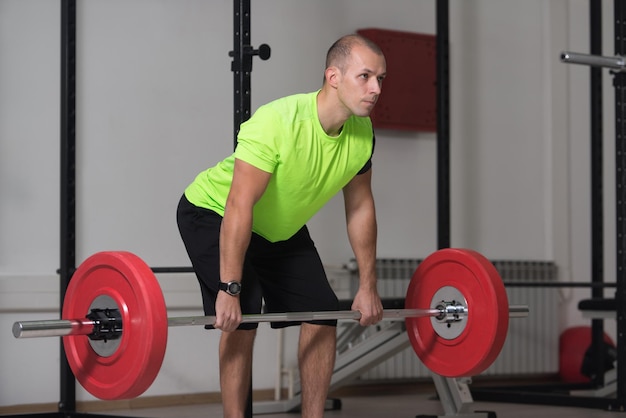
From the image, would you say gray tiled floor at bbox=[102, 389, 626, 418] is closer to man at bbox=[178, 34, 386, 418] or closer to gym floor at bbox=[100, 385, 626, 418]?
gym floor at bbox=[100, 385, 626, 418]

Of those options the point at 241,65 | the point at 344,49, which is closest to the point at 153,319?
the point at 344,49

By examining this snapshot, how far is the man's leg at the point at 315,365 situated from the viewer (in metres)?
3.02

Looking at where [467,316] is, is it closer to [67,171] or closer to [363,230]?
[363,230]


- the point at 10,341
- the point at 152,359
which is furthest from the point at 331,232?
the point at 152,359

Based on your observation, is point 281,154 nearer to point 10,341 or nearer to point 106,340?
point 106,340

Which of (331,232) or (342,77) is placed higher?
(342,77)

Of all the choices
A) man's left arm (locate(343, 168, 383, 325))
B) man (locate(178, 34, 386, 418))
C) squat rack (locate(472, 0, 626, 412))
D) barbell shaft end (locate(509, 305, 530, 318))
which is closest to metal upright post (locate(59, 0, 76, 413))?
man (locate(178, 34, 386, 418))

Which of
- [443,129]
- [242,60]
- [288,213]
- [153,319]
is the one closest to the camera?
[153,319]

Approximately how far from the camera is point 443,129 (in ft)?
15.0

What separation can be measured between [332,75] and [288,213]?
1.34ft

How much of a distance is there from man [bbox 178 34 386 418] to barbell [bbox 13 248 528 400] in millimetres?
152

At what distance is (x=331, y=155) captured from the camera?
2910 mm

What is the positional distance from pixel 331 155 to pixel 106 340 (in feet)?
2.61

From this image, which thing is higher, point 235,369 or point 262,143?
point 262,143
